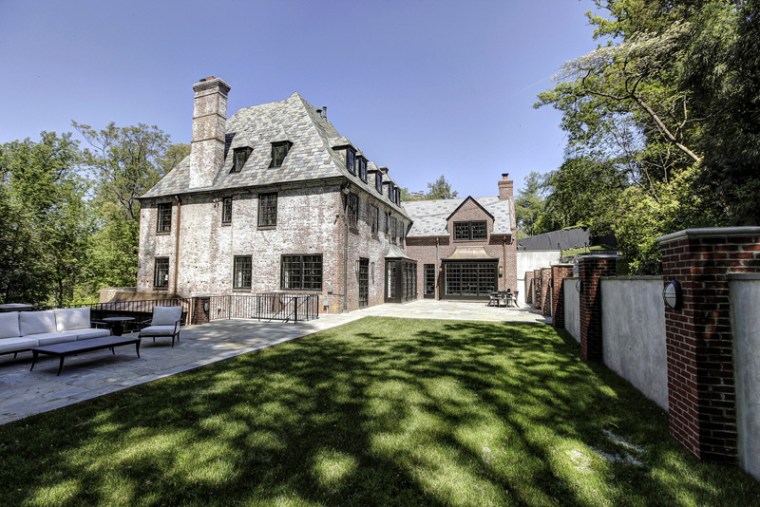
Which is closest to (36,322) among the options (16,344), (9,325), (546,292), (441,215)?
(9,325)

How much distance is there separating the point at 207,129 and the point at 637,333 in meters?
21.2

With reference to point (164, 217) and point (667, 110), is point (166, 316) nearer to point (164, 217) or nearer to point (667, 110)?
point (164, 217)

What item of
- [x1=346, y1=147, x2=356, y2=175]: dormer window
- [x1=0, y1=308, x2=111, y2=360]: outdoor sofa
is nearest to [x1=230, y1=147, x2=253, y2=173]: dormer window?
[x1=346, y1=147, x2=356, y2=175]: dormer window

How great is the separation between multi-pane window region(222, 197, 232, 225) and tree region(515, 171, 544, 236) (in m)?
50.4

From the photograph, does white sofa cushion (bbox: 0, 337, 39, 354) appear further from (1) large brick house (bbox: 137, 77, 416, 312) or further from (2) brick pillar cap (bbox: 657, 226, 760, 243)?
(2) brick pillar cap (bbox: 657, 226, 760, 243)

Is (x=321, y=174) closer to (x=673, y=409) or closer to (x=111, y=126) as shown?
(x=673, y=409)

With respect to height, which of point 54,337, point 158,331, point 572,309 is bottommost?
point 158,331

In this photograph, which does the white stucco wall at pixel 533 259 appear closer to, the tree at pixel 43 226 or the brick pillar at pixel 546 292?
the brick pillar at pixel 546 292

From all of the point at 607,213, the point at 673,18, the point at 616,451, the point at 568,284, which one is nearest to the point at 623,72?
the point at 673,18

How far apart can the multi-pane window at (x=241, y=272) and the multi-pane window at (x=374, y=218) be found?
7.51 metres

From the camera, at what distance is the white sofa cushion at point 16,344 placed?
648cm

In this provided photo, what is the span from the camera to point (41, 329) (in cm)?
752

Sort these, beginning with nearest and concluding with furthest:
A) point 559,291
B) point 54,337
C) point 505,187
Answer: point 54,337 < point 559,291 < point 505,187

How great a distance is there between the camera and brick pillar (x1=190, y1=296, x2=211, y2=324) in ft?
41.8
